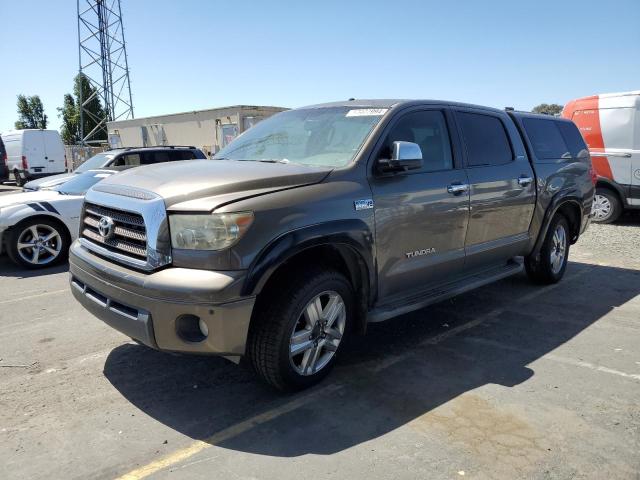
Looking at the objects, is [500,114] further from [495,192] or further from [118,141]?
[118,141]

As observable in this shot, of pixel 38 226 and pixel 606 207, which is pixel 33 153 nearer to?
pixel 38 226

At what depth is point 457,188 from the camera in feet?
14.2

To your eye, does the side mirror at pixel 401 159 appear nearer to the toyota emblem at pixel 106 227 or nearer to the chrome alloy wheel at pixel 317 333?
the chrome alloy wheel at pixel 317 333

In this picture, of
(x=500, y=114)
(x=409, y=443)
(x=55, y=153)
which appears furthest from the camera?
(x=55, y=153)

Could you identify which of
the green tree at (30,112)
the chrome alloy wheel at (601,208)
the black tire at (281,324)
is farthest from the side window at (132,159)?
the green tree at (30,112)

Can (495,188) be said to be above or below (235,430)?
above

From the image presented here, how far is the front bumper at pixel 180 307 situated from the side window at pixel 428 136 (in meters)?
1.81

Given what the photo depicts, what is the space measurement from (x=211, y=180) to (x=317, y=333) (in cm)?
121

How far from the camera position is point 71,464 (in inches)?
103

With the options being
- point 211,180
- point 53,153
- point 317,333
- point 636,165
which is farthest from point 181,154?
point 53,153

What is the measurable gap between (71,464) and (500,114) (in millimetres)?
4834

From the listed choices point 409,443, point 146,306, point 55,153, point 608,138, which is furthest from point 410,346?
point 55,153

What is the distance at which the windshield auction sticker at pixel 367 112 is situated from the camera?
400 centimetres

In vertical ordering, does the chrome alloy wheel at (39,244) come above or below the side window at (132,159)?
below
